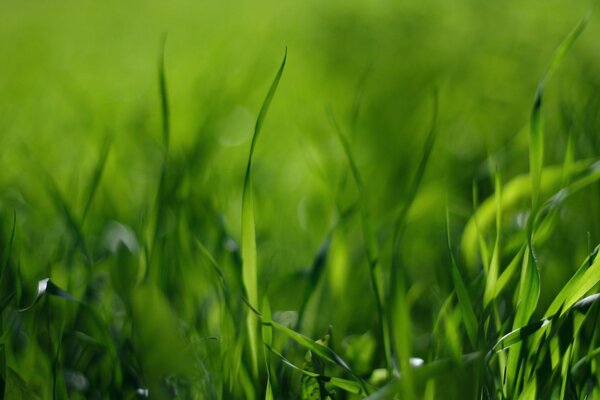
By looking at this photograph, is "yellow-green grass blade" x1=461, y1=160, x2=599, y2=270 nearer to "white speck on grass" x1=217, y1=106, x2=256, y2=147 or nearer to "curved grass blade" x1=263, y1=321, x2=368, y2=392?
"curved grass blade" x1=263, y1=321, x2=368, y2=392

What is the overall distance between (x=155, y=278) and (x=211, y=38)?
1.86 metres

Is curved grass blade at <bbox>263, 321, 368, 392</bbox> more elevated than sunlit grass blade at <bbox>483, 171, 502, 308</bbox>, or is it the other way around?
sunlit grass blade at <bbox>483, 171, 502, 308</bbox>

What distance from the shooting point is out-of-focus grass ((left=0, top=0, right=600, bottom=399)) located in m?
0.61

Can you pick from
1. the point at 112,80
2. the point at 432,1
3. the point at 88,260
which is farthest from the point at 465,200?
the point at 112,80

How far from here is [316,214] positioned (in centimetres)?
115

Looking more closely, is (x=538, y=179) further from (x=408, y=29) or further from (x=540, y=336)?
(x=408, y=29)

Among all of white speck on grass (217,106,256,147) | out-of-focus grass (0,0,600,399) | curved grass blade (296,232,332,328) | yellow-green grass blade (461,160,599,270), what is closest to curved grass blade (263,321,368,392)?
out-of-focus grass (0,0,600,399)

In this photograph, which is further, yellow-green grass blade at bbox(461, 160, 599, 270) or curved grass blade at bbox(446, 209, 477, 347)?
yellow-green grass blade at bbox(461, 160, 599, 270)

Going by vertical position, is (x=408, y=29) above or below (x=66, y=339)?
above

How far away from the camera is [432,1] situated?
2066mm

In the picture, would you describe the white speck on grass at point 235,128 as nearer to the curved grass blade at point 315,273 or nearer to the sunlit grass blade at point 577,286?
the curved grass blade at point 315,273

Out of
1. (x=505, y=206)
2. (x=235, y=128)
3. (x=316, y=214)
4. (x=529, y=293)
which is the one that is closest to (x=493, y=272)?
(x=529, y=293)

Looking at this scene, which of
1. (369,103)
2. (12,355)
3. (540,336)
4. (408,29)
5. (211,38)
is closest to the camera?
(540,336)

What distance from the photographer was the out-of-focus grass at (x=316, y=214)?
609mm
